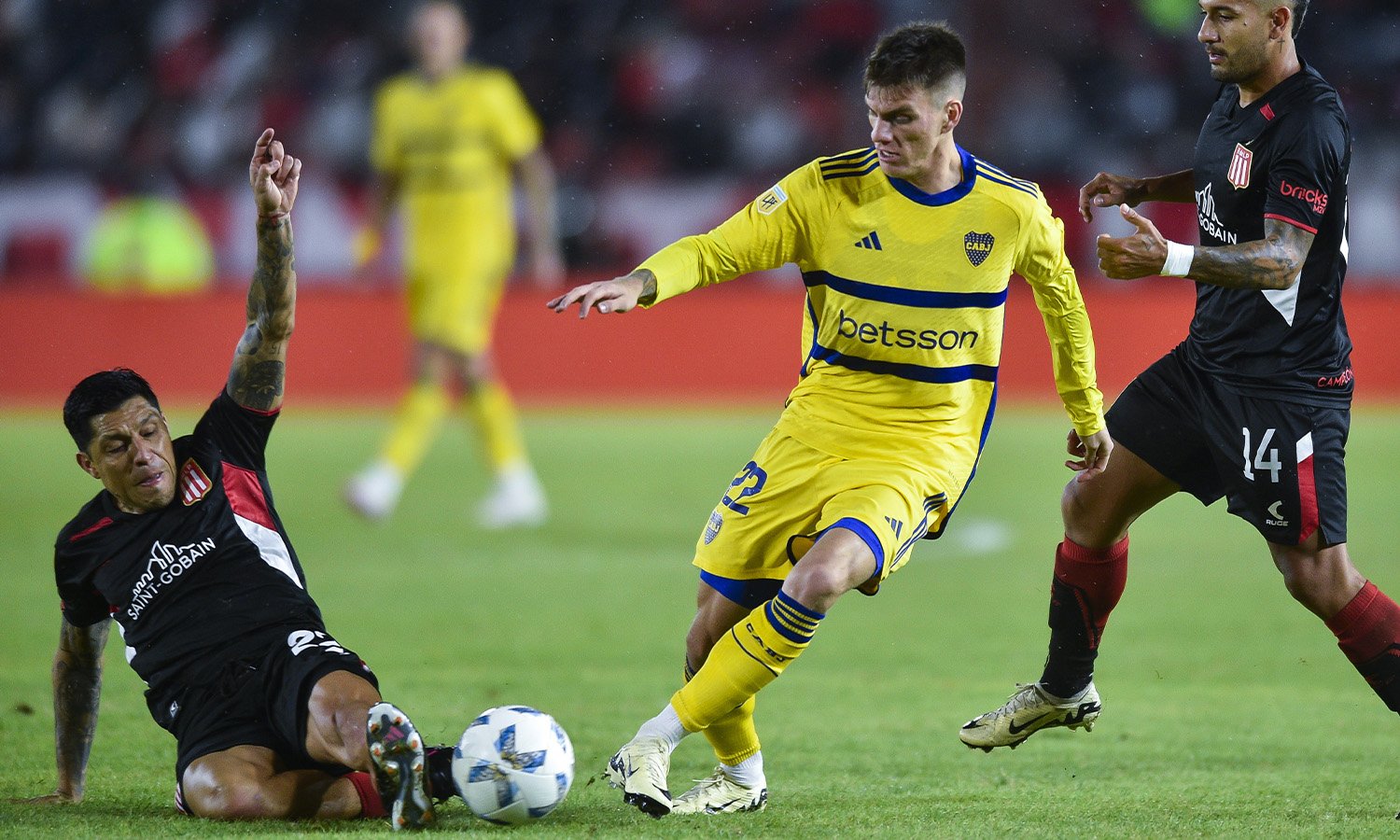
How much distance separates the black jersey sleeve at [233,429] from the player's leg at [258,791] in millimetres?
860

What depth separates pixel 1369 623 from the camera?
4422mm

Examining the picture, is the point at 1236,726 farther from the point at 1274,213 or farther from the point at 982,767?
the point at 1274,213

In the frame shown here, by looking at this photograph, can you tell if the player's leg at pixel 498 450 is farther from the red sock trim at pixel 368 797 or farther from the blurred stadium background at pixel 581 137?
the red sock trim at pixel 368 797

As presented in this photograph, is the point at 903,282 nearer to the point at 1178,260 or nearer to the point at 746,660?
the point at 1178,260

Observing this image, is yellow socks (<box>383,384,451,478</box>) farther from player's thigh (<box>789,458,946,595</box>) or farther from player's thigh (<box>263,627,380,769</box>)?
player's thigh (<box>789,458,946,595</box>)

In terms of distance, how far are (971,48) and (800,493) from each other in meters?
10.4

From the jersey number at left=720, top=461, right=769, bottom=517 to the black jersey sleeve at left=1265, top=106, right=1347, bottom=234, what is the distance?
57.9 inches

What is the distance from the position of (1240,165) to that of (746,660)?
6.19 feet

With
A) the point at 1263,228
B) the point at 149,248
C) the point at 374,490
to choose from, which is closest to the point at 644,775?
the point at 1263,228

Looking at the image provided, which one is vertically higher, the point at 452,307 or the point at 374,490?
the point at 452,307

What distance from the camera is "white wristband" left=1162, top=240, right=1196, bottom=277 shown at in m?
3.94

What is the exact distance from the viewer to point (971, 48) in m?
14.1

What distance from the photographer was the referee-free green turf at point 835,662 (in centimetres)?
435

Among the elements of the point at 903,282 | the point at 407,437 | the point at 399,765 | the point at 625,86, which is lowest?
the point at 399,765
